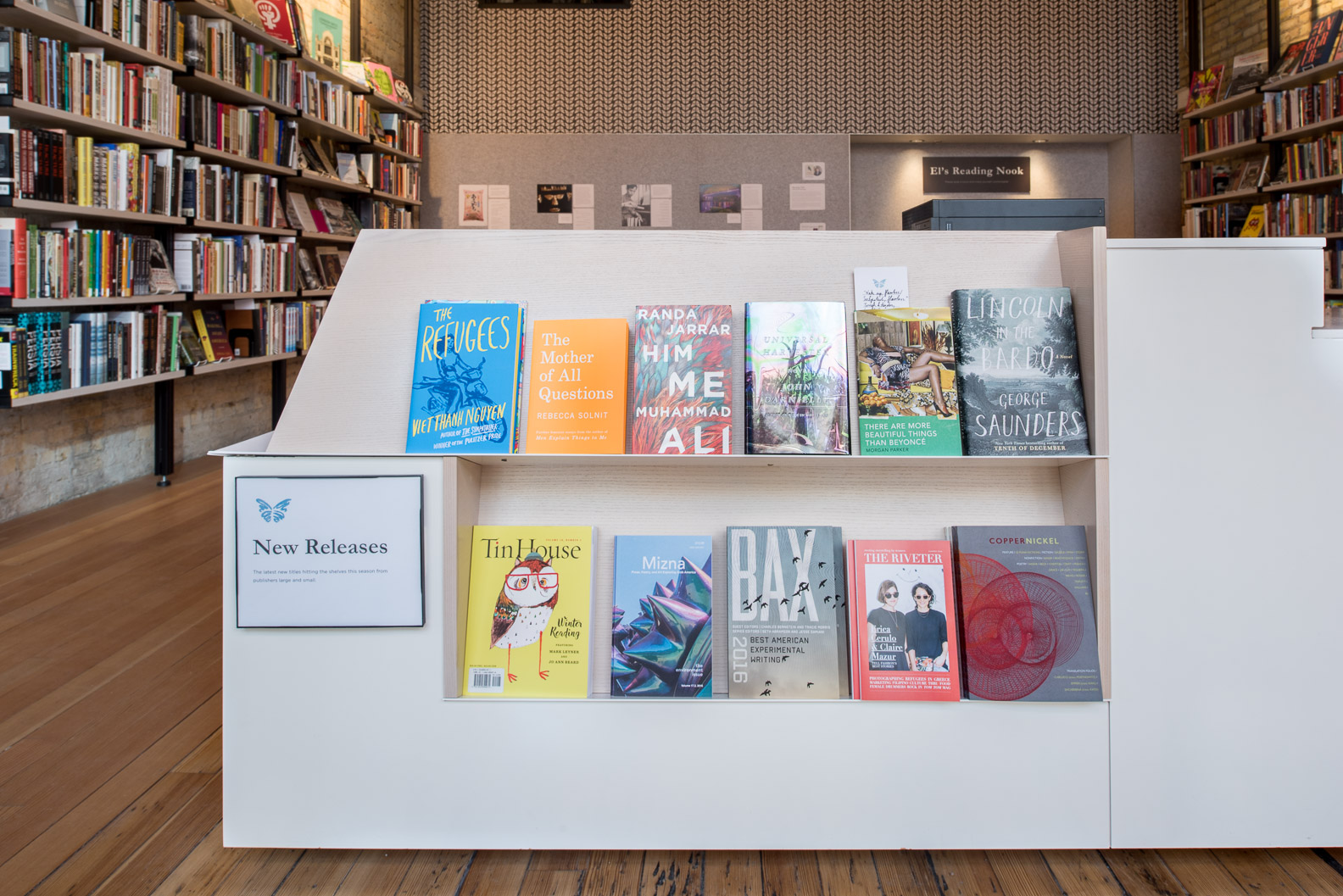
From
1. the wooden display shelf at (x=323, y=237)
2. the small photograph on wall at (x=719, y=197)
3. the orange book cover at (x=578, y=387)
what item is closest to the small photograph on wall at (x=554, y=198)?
the small photograph on wall at (x=719, y=197)

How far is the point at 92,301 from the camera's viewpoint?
3588 mm

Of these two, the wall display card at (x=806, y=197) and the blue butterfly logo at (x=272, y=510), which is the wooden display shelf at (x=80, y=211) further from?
the wall display card at (x=806, y=197)

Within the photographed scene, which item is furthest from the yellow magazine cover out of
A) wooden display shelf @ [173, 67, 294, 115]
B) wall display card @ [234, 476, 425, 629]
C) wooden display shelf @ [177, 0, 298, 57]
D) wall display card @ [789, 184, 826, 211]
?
wall display card @ [789, 184, 826, 211]

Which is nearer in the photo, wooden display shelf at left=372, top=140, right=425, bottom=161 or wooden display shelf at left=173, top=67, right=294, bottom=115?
wooden display shelf at left=173, top=67, right=294, bottom=115

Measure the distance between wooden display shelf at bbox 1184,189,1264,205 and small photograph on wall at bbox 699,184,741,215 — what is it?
333 centimetres

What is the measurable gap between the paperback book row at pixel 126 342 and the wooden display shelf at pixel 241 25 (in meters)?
1.42

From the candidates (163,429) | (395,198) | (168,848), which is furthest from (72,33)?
(168,848)

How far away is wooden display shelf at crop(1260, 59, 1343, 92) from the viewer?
4910mm

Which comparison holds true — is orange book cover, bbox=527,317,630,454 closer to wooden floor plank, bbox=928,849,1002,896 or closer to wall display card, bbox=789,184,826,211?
wooden floor plank, bbox=928,849,1002,896

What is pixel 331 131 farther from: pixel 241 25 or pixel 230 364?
pixel 230 364

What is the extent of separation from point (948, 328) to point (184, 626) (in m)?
2.27

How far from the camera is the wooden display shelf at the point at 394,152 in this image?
6.01 metres

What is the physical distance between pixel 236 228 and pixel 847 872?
14.6 feet

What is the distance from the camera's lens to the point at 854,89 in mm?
6688
